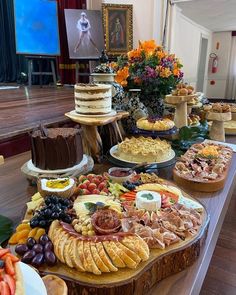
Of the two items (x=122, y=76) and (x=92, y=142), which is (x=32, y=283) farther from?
(x=122, y=76)

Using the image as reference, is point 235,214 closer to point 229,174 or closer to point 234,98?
point 229,174

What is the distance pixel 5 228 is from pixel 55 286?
32 cm

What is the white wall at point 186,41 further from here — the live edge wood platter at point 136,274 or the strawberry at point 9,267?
the strawberry at point 9,267

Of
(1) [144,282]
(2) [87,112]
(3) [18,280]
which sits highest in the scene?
(2) [87,112]

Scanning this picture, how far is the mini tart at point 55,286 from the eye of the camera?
45cm

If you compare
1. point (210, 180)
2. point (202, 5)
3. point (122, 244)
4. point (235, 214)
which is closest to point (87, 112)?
point (210, 180)

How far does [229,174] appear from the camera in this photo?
1112 millimetres

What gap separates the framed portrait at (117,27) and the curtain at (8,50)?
2.36 meters

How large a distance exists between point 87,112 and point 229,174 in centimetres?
66

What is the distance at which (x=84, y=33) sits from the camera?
3.96 m

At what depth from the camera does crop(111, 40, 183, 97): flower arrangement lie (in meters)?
1.53

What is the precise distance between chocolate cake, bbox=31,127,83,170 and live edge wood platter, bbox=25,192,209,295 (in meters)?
0.44

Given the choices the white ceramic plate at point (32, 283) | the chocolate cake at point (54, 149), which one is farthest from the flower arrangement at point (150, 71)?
the white ceramic plate at point (32, 283)

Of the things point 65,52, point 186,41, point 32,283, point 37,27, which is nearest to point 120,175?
point 32,283
